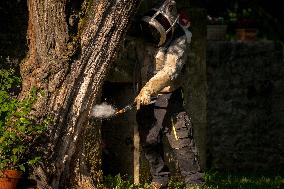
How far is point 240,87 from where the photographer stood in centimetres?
1127

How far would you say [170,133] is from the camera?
716 centimetres

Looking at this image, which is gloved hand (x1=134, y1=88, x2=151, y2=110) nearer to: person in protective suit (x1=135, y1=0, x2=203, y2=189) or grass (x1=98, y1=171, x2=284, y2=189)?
person in protective suit (x1=135, y1=0, x2=203, y2=189)

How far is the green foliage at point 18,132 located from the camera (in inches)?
227

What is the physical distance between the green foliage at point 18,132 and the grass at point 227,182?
4.23ft

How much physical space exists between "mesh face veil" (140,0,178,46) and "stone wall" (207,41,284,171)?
→ 4261 mm

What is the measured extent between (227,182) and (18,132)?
13.1 feet

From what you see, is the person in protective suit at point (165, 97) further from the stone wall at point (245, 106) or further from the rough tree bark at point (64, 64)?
the stone wall at point (245, 106)

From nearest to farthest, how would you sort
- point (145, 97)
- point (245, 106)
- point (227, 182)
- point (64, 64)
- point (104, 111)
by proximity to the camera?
point (64, 64) → point (145, 97) → point (104, 111) → point (227, 182) → point (245, 106)

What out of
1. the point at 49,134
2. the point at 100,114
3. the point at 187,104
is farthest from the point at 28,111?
the point at 187,104

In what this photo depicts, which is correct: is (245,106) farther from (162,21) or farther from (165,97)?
(162,21)

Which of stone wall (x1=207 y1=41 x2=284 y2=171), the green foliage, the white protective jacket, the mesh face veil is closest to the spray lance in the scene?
the white protective jacket

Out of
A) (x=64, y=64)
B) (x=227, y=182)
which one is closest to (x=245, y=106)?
(x=227, y=182)

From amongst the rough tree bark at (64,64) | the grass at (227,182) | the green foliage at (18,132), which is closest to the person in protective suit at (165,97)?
the grass at (227,182)

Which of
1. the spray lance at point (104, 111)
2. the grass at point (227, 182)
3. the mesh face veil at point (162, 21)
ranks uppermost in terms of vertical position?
the mesh face veil at point (162, 21)
